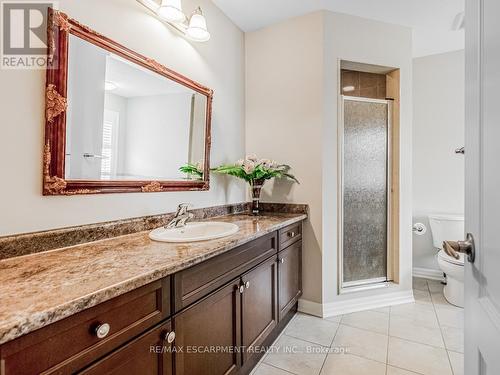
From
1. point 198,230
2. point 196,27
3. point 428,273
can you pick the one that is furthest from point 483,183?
point 428,273

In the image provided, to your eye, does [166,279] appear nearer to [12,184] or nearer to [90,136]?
[12,184]

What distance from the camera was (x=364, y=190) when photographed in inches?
94.0

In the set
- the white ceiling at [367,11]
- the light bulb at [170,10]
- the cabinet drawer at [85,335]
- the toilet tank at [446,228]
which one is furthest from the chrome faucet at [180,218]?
the toilet tank at [446,228]

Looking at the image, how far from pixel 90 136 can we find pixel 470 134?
57.2 inches

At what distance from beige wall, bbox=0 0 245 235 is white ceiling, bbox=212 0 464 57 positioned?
144 mm

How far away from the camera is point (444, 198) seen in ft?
9.24

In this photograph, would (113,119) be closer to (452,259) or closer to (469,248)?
(469,248)

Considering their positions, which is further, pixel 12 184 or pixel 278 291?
pixel 278 291

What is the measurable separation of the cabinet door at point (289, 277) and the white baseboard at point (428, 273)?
1.66 meters

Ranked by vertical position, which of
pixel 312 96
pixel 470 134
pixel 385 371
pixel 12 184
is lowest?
pixel 385 371

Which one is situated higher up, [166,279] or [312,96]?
[312,96]

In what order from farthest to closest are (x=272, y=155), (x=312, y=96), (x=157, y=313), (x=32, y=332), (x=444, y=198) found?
(x=444, y=198), (x=272, y=155), (x=312, y=96), (x=157, y=313), (x=32, y=332)

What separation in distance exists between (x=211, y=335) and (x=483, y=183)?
1.11m

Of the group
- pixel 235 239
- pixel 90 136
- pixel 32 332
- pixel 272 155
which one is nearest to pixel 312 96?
pixel 272 155
